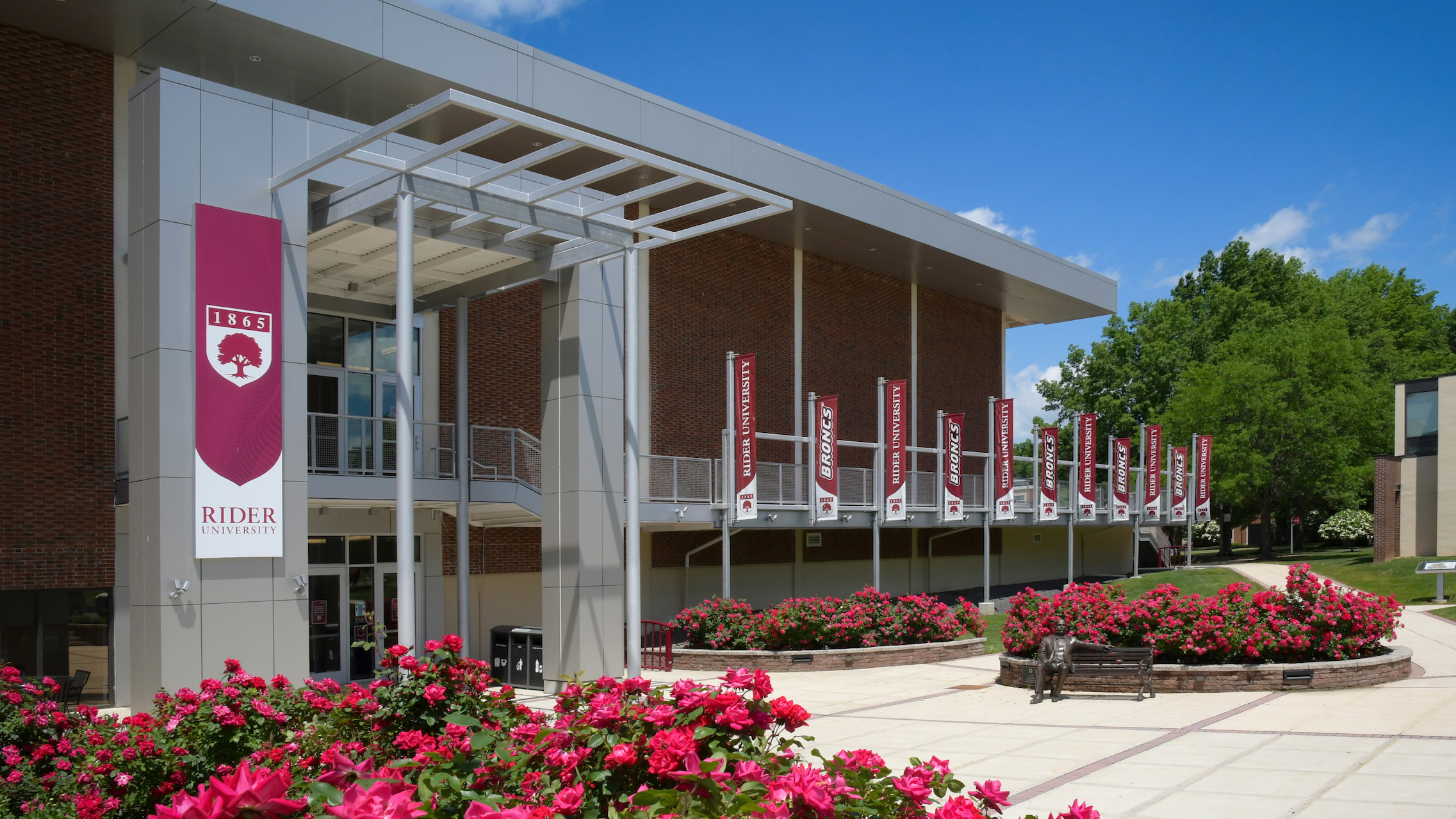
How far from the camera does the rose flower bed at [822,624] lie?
20.6m

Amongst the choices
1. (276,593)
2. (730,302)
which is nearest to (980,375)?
(730,302)

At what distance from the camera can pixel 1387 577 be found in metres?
33.2

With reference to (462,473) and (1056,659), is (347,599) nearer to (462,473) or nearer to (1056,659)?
(462,473)

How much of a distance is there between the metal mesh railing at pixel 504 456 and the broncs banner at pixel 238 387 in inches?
297

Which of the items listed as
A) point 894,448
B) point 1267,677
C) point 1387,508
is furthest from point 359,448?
point 1387,508

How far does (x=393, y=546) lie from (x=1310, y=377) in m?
40.4

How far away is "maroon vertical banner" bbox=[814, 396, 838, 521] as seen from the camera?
86.3ft

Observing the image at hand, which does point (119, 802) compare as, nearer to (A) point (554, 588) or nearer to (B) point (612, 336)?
(A) point (554, 588)

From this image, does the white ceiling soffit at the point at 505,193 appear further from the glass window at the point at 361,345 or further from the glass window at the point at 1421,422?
the glass window at the point at 1421,422

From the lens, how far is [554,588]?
55.6ft

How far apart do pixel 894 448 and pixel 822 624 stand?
8700 mm

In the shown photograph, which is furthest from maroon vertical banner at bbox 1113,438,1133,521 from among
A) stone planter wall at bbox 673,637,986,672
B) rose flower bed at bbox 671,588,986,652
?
stone planter wall at bbox 673,637,986,672

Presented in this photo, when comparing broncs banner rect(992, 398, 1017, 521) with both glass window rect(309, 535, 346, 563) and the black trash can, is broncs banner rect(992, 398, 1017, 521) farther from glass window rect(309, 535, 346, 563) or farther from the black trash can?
glass window rect(309, 535, 346, 563)

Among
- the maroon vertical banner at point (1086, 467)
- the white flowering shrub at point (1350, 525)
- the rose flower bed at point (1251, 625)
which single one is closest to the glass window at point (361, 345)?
the rose flower bed at point (1251, 625)
